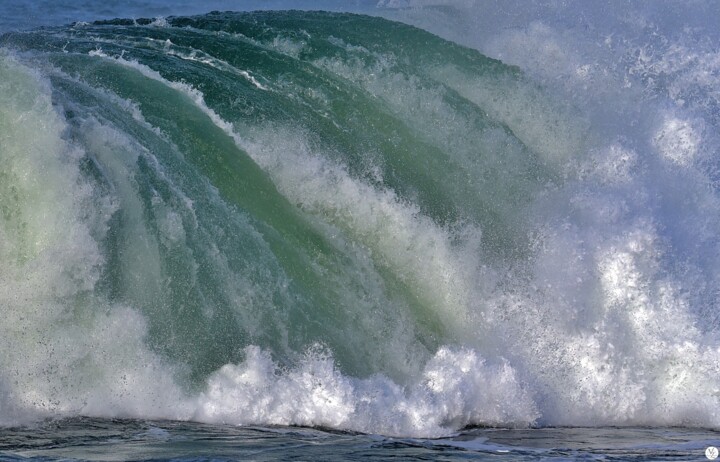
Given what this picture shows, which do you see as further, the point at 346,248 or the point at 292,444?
the point at 346,248

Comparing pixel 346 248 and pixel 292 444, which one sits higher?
pixel 346 248

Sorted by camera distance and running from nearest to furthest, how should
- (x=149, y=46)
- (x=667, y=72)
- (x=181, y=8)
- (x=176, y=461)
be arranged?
(x=176, y=461) → (x=149, y=46) → (x=667, y=72) → (x=181, y=8)

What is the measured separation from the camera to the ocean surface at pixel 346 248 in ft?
26.6

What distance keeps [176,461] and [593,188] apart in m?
6.12

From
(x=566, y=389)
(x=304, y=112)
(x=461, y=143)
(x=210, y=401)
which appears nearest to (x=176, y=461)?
(x=210, y=401)

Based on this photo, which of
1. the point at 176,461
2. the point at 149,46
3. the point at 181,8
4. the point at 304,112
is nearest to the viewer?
the point at 176,461

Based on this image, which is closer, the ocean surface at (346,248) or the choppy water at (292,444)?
the choppy water at (292,444)

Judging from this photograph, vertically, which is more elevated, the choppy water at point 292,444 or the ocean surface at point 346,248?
the ocean surface at point 346,248

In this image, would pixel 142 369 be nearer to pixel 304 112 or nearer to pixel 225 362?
pixel 225 362

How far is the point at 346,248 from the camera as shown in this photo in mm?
9727

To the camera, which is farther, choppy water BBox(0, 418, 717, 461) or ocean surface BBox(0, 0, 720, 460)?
ocean surface BBox(0, 0, 720, 460)

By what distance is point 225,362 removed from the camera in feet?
28.0

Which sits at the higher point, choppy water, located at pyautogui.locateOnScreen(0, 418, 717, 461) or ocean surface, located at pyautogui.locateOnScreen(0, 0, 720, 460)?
ocean surface, located at pyautogui.locateOnScreen(0, 0, 720, 460)

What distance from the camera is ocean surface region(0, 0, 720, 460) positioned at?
8.11 metres
